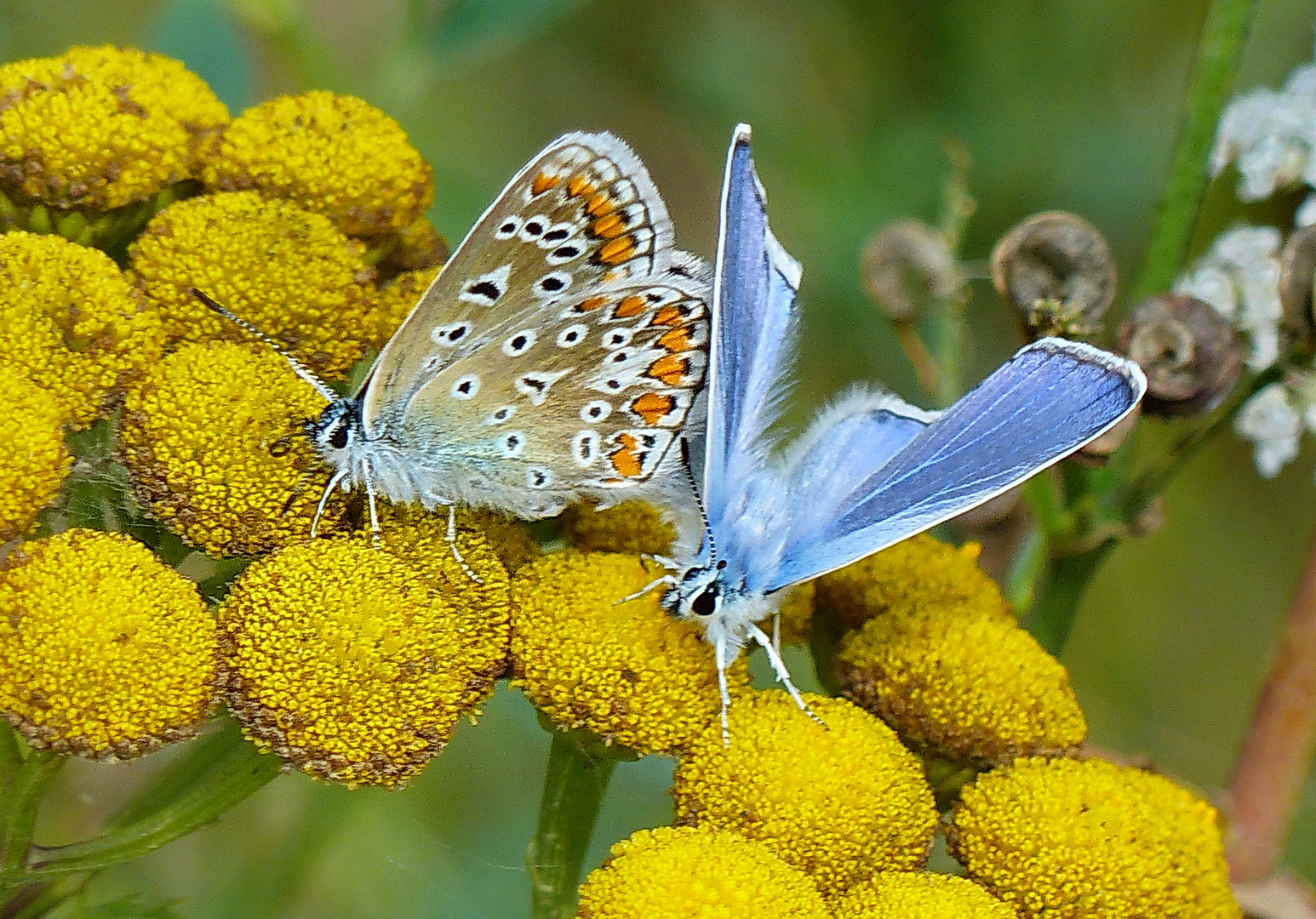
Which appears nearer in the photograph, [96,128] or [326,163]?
[96,128]

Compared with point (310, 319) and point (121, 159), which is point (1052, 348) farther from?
point (121, 159)

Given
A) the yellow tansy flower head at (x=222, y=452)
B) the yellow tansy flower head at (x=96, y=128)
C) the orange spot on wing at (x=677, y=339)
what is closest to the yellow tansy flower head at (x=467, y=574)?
the yellow tansy flower head at (x=222, y=452)

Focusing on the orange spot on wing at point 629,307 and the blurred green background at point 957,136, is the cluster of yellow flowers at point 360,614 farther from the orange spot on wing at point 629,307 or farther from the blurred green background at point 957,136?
the blurred green background at point 957,136

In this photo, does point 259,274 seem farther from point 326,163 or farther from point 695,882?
point 695,882

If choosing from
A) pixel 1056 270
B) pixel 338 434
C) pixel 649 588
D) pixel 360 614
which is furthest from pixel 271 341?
pixel 1056 270

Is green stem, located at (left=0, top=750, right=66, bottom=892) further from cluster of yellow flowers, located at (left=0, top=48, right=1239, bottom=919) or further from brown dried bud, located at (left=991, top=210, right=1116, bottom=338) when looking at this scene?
brown dried bud, located at (left=991, top=210, right=1116, bottom=338)

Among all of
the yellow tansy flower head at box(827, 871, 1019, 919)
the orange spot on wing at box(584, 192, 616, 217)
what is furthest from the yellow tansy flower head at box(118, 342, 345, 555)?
the yellow tansy flower head at box(827, 871, 1019, 919)
